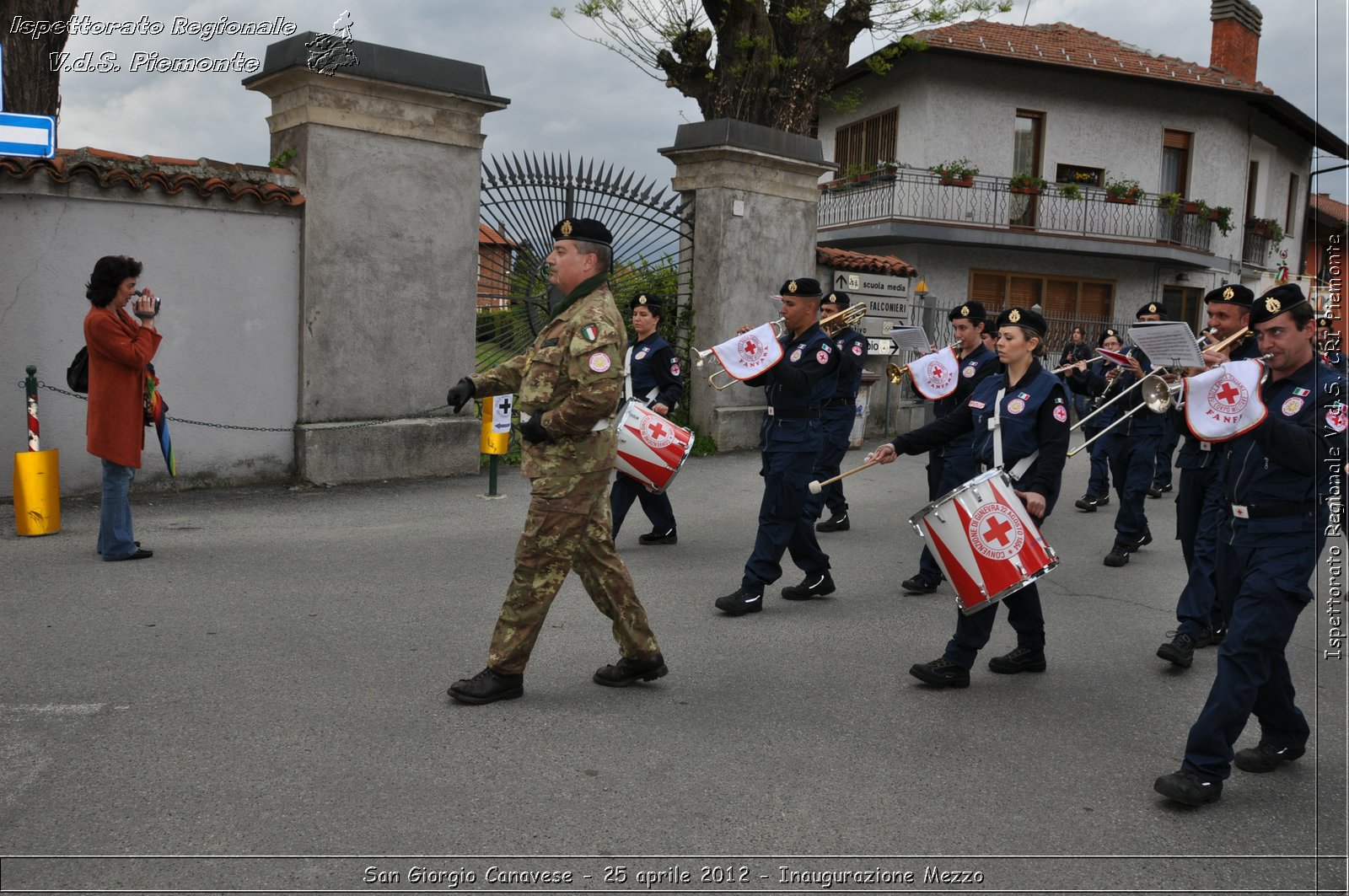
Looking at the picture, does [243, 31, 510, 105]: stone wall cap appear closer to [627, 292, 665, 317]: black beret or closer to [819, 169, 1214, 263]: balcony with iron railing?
[627, 292, 665, 317]: black beret

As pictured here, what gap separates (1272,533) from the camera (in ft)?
13.0

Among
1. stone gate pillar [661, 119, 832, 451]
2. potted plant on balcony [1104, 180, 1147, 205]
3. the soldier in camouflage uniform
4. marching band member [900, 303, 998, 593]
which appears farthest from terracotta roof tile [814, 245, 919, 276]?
the soldier in camouflage uniform

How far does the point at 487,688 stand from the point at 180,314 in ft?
19.5

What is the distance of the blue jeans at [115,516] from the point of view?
6.84 m

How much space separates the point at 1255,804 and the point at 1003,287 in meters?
21.4

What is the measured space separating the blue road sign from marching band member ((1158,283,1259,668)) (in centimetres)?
765

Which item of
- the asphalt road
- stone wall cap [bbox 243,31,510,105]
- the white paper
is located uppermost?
stone wall cap [bbox 243,31,510,105]

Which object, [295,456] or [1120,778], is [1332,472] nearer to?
[1120,778]

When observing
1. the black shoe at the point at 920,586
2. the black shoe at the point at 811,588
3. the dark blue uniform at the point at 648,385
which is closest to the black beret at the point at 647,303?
the dark blue uniform at the point at 648,385

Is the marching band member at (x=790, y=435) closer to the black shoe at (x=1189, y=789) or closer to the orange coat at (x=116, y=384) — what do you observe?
the black shoe at (x=1189, y=789)

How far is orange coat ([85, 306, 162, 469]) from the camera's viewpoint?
670 cm

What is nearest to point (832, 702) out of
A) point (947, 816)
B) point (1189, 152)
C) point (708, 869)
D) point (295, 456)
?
point (947, 816)

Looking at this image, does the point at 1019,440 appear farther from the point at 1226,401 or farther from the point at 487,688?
the point at 487,688

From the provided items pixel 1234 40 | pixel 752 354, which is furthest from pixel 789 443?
pixel 1234 40
